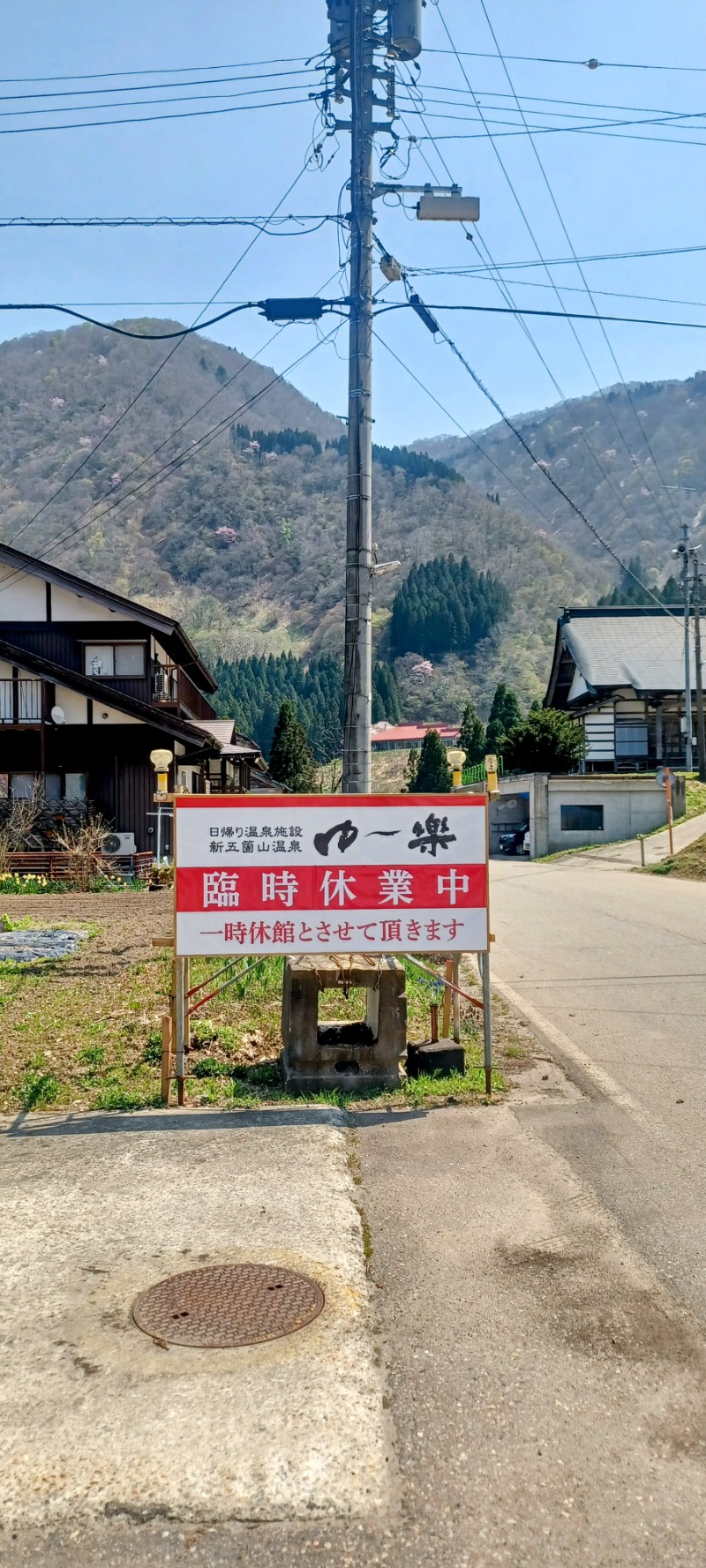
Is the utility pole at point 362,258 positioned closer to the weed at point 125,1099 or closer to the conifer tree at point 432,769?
the weed at point 125,1099

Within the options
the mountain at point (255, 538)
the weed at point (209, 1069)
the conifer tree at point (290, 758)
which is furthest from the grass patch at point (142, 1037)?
the mountain at point (255, 538)

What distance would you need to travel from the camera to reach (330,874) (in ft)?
20.6

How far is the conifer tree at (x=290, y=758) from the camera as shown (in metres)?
54.6

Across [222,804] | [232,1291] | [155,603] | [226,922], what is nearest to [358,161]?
[222,804]

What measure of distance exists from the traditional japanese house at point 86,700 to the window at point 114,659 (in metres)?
0.02

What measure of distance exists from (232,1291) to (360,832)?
3068 mm

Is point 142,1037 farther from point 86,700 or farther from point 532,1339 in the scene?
point 86,700

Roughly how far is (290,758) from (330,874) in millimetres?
48796

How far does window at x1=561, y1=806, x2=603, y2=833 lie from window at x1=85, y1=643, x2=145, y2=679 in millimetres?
17860

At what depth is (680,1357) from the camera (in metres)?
3.27

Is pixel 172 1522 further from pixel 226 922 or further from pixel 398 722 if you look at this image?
pixel 398 722

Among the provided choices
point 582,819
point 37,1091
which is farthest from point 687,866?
point 37,1091

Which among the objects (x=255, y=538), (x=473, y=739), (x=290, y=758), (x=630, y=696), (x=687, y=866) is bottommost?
(x=687, y=866)

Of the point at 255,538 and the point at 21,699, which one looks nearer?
the point at 21,699
